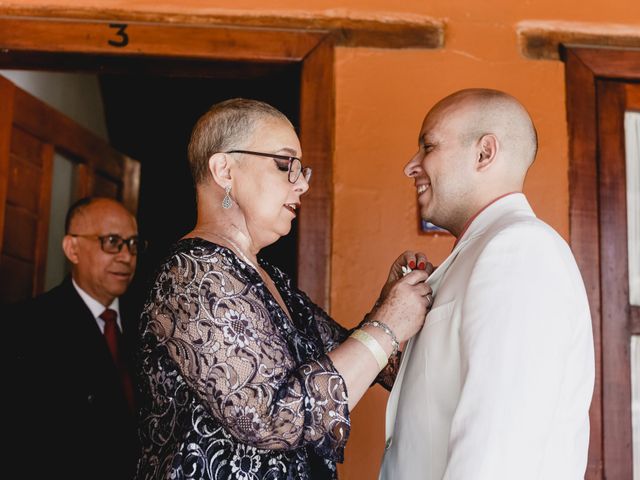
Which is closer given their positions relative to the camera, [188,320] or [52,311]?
[188,320]

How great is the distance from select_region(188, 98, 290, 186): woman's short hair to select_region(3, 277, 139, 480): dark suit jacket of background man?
4.60 feet

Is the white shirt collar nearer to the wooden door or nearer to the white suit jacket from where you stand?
the wooden door

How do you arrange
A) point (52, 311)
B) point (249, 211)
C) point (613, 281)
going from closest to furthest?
point (249, 211)
point (613, 281)
point (52, 311)

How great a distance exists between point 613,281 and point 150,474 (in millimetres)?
1967

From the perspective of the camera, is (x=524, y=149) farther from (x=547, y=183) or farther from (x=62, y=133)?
(x=62, y=133)

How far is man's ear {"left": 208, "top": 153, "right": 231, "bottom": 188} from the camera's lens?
2203 millimetres

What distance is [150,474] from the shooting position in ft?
6.73

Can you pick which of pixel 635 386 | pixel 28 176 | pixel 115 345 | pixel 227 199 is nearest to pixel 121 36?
pixel 28 176

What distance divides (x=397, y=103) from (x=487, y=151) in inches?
46.2

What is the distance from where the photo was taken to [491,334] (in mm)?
1835

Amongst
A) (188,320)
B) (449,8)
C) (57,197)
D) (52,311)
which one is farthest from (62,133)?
(188,320)

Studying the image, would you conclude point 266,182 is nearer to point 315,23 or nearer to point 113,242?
point 315,23

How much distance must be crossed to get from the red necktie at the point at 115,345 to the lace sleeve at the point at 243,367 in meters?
1.60

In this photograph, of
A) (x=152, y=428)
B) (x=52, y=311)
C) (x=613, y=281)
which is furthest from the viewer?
(x=52, y=311)
